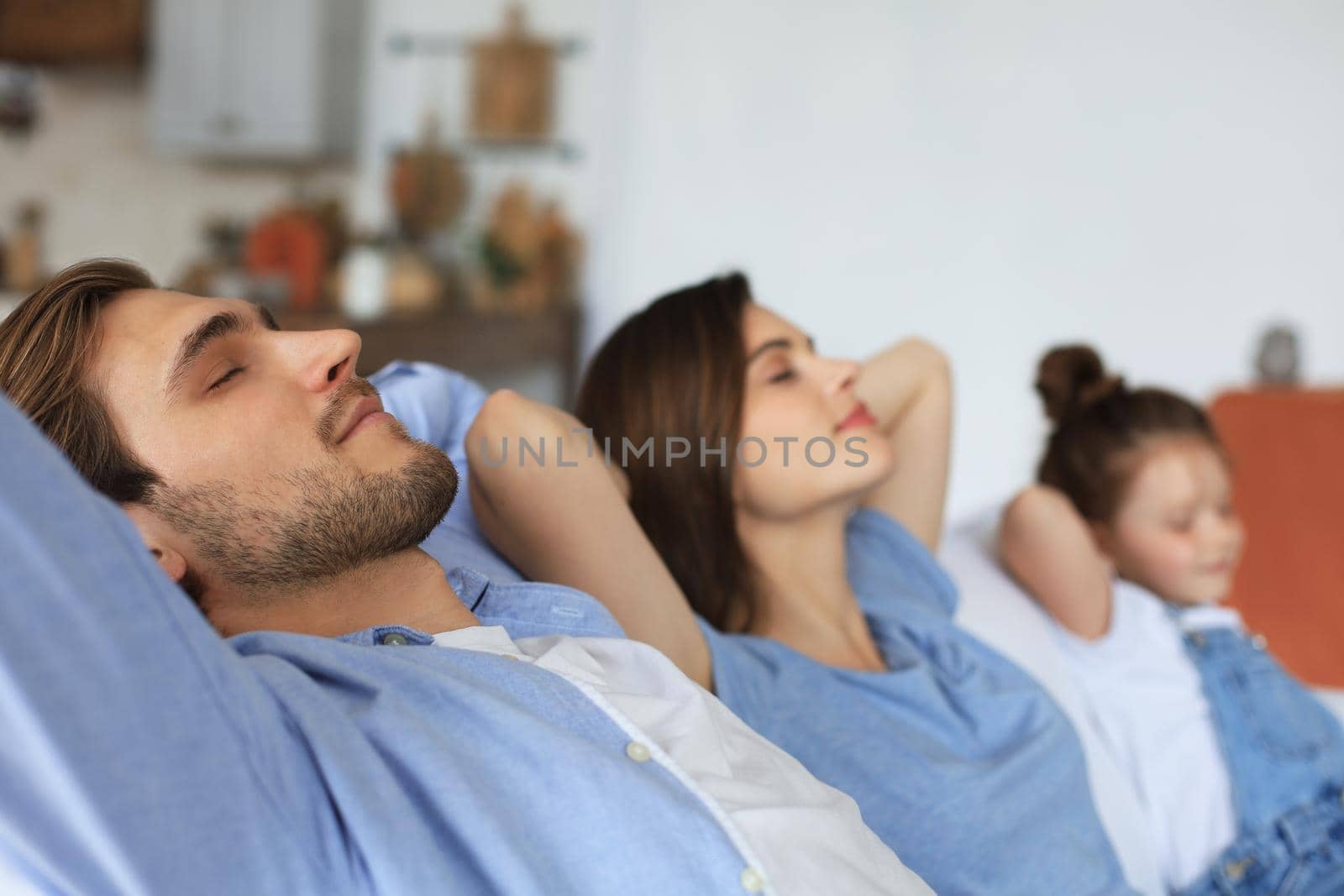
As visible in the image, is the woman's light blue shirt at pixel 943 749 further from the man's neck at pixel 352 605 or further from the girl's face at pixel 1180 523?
the girl's face at pixel 1180 523

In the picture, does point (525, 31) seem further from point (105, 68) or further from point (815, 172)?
point (105, 68)

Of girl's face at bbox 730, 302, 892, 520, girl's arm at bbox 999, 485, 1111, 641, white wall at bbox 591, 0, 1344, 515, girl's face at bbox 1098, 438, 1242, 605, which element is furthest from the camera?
white wall at bbox 591, 0, 1344, 515

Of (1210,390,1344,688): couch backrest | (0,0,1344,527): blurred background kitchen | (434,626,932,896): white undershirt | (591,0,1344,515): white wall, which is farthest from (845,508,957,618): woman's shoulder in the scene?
(591,0,1344,515): white wall

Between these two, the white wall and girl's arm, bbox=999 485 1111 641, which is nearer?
girl's arm, bbox=999 485 1111 641

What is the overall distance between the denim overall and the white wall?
7.00 feet

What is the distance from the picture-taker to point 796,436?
1.45m

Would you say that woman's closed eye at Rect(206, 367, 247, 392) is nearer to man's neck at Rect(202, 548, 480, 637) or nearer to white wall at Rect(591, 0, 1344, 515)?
man's neck at Rect(202, 548, 480, 637)

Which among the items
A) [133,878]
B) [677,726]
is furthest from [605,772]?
[133,878]

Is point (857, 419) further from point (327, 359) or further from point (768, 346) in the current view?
point (327, 359)

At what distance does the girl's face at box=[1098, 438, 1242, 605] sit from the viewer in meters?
2.00

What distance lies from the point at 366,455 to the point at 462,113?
3.92m

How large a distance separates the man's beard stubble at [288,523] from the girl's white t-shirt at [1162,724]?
3.90 ft

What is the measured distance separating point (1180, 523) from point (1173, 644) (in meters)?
0.27

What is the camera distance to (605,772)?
0.78m
